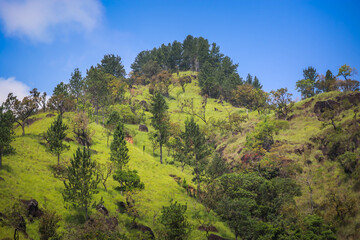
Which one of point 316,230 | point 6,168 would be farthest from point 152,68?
point 316,230

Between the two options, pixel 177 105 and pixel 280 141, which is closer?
pixel 280 141

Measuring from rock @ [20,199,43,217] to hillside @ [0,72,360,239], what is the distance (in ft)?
3.37

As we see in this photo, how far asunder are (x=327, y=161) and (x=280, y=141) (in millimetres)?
14946

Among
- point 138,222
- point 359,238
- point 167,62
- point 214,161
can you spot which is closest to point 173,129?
point 214,161

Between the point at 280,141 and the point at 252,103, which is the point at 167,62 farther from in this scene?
the point at 280,141

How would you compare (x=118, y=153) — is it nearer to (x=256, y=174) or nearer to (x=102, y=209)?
(x=102, y=209)

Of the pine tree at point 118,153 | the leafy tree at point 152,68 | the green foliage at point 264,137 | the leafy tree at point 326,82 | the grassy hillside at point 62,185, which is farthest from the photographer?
the leafy tree at point 152,68

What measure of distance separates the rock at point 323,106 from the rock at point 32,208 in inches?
3116

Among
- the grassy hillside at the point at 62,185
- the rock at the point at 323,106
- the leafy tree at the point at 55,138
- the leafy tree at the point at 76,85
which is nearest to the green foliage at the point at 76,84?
the leafy tree at the point at 76,85

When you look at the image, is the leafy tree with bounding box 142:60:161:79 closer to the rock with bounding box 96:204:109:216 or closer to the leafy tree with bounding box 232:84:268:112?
the leafy tree with bounding box 232:84:268:112

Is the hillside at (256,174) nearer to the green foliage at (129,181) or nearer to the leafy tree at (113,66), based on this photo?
the green foliage at (129,181)

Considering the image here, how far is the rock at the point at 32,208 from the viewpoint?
29753 millimetres

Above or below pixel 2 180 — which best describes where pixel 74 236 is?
below

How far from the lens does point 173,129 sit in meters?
86.9
